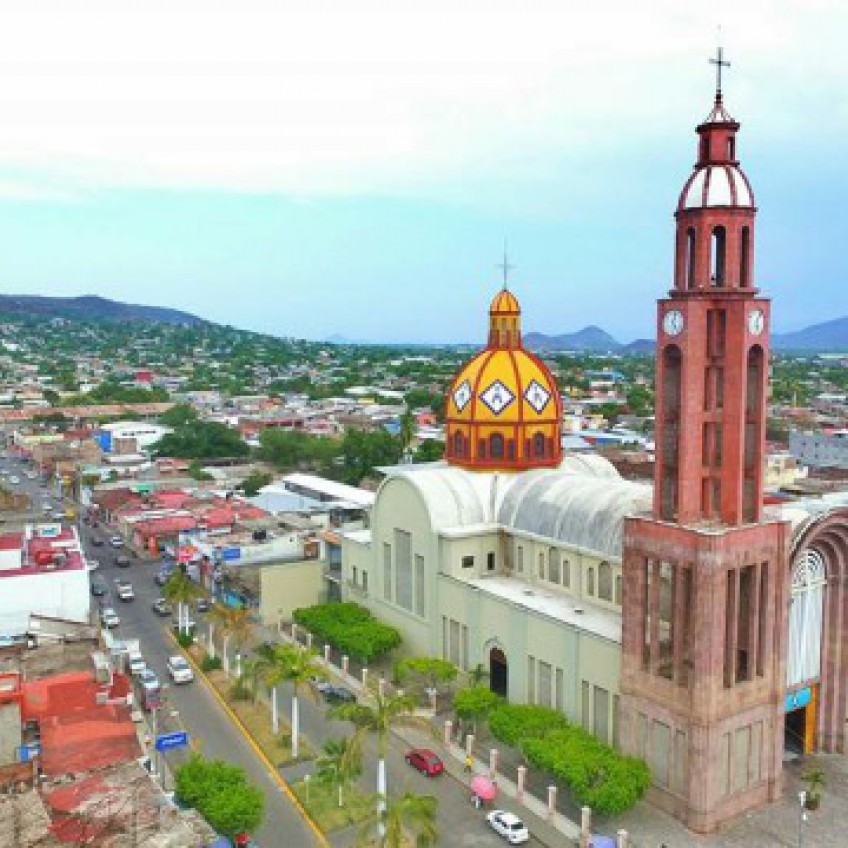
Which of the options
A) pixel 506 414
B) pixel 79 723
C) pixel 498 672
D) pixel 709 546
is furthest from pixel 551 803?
pixel 506 414

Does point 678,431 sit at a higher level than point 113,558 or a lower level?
higher

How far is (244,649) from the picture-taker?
50.4 metres

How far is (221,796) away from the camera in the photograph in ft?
93.0

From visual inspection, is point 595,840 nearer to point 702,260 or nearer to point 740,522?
point 740,522

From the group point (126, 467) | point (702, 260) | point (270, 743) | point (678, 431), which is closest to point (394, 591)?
point (270, 743)

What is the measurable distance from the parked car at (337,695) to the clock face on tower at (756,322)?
24.3 metres

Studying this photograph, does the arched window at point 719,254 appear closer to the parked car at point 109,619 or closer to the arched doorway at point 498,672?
the arched doorway at point 498,672

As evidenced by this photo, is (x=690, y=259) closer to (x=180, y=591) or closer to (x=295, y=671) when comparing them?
(x=295, y=671)

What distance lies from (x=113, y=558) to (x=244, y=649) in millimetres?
24066

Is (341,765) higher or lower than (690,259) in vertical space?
lower

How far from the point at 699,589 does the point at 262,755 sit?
1907cm

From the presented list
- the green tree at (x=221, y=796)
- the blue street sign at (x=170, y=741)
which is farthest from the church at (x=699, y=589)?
the blue street sign at (x=170, y=741)

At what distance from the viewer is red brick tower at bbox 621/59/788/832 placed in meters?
31.8

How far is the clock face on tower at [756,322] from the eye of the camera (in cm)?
3269
